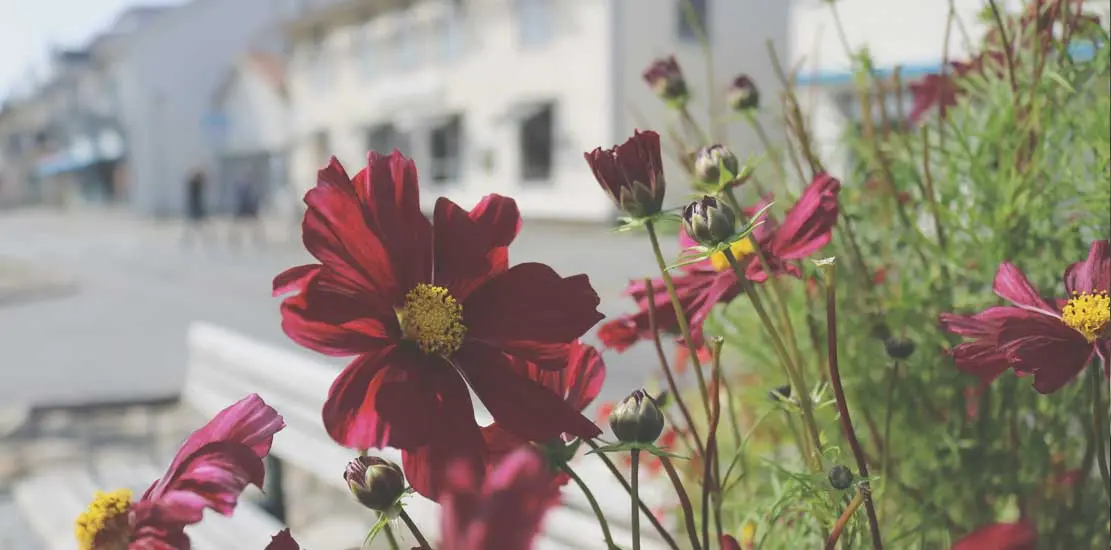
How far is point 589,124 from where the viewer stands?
42.6 ft

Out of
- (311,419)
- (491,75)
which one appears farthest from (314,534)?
(491,75)

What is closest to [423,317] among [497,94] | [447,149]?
[497,94]

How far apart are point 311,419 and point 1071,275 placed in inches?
55.3

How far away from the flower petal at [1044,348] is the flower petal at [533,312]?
0.17 meters

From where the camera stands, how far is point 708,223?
15.6 inches

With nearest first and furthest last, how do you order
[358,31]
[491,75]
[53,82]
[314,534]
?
1. [314,534]
2. [491,75]
3. [358,31]
4. [53,82]

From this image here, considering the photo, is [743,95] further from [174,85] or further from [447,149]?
[174,85]

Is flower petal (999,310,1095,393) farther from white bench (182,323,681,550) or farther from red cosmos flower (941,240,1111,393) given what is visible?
white bench (182,323,681,550)

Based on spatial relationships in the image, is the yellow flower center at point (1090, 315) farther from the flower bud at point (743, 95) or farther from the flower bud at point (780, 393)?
the flower bud at point (743, 95)


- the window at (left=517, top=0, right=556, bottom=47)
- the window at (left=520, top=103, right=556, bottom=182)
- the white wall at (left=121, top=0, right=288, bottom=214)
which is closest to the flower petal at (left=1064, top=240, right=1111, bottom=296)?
the window at (left=517, top=0, right=556, bottom=47)

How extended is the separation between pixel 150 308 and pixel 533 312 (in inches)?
301

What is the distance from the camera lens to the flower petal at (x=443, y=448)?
1.26ft

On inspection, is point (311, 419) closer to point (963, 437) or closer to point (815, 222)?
point (963, 437)

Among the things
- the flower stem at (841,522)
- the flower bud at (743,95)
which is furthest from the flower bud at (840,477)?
the flower bud at (743,95)
